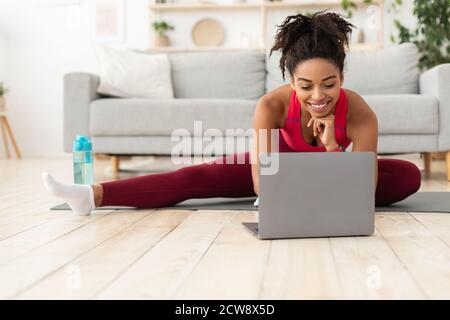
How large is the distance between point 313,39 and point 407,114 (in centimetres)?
173

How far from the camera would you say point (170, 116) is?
327 centimetres

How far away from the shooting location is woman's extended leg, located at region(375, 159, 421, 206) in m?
1.97

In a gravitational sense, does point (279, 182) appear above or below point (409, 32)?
below

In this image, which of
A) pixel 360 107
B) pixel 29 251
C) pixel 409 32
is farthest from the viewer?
pixel 409 32

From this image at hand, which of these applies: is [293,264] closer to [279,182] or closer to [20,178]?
[279,182]

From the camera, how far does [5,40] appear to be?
5891 millimetres

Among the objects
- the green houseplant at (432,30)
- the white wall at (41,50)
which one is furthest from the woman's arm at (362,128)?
the white wall at (41,50)

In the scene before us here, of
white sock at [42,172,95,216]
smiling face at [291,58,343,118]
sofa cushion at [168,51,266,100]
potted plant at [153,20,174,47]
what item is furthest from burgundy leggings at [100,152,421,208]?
potted plant at [153,20,174,47]

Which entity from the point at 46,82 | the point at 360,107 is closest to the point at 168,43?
the point at 46,82

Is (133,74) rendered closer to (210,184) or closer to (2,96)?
(210,184)

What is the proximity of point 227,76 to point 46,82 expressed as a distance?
267cm

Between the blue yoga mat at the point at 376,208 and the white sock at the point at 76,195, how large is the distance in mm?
162

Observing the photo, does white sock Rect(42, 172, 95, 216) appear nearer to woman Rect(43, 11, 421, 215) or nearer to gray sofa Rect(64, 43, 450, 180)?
woman Rect(43, 11, 421, 215)

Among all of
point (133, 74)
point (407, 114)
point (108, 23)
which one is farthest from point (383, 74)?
point (108, 23)
